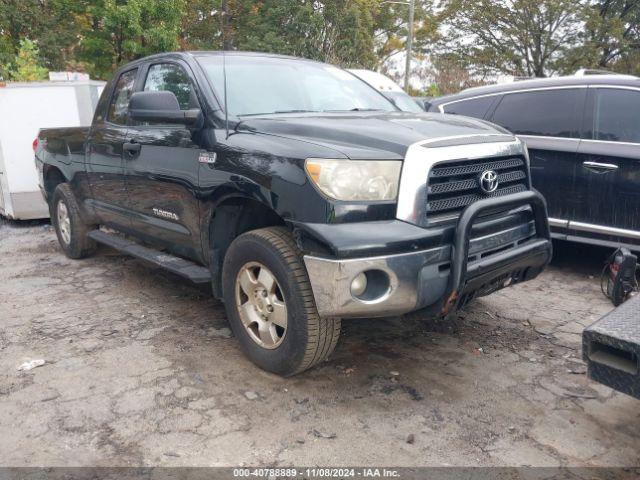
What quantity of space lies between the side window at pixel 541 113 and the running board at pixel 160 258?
338 centimetres

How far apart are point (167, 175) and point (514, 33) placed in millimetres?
27479

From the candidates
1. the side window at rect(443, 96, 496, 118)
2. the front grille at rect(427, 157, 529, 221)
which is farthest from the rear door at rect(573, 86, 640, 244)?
the front grille at rect(427, 157, 529, 221)

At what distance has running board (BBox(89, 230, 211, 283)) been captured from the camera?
3.87m

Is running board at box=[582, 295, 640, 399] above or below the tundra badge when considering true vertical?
below

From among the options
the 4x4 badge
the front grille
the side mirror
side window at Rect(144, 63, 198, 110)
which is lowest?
the front grille

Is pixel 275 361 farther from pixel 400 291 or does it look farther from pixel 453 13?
pixel 453 13

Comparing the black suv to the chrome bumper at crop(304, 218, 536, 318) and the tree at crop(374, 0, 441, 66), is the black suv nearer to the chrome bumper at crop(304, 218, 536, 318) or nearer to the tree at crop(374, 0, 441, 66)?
the chrome bumper at crop(304, 218, 536, 318)

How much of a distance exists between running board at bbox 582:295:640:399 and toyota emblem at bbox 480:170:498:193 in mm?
964

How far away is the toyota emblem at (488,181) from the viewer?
3.20 meters

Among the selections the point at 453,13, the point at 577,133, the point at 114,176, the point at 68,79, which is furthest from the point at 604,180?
the point at 453,13

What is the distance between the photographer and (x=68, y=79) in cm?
827

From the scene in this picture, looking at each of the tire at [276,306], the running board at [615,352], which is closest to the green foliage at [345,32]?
the tire at [276,306]

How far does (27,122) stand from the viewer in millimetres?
7738

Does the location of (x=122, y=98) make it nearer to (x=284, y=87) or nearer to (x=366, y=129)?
(x=284, y=87)
